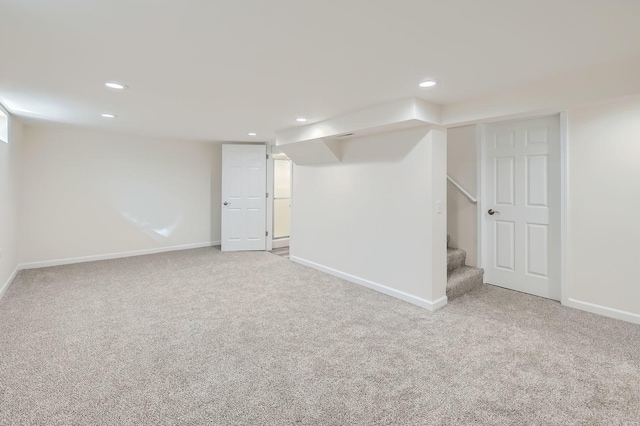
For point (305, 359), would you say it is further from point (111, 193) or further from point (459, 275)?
point (111, 193)

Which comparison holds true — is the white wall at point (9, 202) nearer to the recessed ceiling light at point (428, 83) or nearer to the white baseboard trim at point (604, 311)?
the recessed ceiling light at point (428, 83)

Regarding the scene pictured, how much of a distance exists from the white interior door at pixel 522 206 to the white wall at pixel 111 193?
15.9 ft

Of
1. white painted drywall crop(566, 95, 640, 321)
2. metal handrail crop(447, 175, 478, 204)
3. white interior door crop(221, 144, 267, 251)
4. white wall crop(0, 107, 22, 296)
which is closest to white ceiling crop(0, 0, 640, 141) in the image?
white wall crop(0, 107, 22, 296)

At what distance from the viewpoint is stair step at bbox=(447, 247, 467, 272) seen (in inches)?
148

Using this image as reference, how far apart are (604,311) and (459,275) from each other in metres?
1.26

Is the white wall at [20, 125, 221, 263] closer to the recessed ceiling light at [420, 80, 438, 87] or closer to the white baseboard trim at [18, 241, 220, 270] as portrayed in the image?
the white baseboard trim at [18, 241, 220, 270]

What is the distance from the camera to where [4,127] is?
347 cm

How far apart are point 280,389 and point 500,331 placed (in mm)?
1884

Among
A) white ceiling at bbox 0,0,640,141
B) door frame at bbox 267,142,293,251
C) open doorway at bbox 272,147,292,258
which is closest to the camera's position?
white ceiling at bbox 0,0,640,141

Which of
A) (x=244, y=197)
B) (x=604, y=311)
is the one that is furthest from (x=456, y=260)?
(x=244, y=197)

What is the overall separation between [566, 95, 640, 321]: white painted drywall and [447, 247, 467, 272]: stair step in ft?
3.56

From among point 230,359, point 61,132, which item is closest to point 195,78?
point 230,359

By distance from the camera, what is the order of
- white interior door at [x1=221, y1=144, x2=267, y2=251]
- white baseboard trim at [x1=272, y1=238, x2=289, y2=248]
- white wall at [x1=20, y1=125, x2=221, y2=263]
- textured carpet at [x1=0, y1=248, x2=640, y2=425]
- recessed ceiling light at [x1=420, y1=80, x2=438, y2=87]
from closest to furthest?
1. textured carpet at [x1=0, y1=248, x2=640, y2=425]
2. recessed ceiling light at [x1=420, y1=80, x2=438, y2=87]
3. white wall at [x1=20, y1=125, x2=221, y2=263]
4. white interior door at [x1=221, y1=144, x2=267, y2=251]
5. white baseboard trim at [x1=272, y1=238, x2=289, y2=248]

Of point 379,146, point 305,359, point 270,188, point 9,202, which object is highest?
point 379,146
